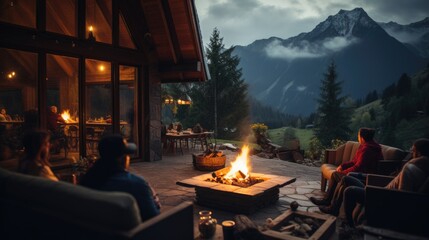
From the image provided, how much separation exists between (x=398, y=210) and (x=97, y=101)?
759 centimetres

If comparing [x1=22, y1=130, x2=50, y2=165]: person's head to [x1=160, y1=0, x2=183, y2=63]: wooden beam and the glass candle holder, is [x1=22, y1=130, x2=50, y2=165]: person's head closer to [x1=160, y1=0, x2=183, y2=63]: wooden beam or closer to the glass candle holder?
the glass candle holder

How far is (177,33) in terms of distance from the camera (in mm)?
9281

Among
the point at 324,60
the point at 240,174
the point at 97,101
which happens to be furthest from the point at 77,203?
the point at 324,60

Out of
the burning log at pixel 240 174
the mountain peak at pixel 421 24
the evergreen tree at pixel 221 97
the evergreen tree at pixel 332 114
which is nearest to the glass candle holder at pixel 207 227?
the burning log at pixel 240 174

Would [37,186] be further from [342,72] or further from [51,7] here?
[342,72]

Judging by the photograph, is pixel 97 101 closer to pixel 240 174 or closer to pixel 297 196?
pixel 240 174

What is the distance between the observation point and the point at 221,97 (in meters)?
29.0

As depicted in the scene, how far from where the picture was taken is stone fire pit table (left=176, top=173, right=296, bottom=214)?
15.5ft

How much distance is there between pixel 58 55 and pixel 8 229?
5.85m

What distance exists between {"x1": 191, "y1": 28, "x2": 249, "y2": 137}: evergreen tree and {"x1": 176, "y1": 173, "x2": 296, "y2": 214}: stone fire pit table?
896 inches

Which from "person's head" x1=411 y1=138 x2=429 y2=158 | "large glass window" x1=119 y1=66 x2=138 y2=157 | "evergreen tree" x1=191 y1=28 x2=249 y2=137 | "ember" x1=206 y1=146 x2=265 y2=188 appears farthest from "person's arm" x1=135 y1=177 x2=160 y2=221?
"evergreen tree" x1=191 y1=28 x2=249 y2=137

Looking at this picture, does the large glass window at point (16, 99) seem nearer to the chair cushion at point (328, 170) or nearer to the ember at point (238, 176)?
the ember at point (238, 176)

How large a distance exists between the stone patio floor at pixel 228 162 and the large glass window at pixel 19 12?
434 cm

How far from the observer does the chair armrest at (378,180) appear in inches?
166
